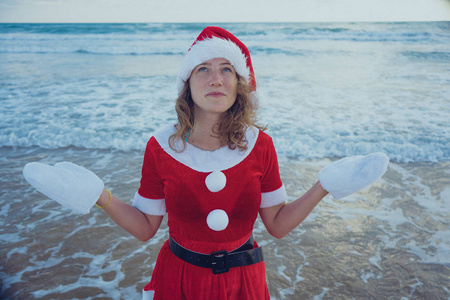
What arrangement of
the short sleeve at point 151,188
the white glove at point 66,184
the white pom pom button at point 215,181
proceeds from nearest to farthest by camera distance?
the white glove at point 66,184 < the white pom pom button at point 215,181 < the short sleeve at point 151,188

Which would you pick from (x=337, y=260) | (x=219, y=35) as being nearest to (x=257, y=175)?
(x=219, y=35)

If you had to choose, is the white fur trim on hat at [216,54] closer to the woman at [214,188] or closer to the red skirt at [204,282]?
the woman at [214,188]

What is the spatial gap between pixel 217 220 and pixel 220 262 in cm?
19

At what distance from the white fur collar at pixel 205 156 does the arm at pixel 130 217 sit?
320 mm

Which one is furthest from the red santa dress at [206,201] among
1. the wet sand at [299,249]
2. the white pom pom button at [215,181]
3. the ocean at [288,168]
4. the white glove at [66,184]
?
the wet sand at [299,249]

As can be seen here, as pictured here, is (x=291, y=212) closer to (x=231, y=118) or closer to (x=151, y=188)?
(x=231, y=118)

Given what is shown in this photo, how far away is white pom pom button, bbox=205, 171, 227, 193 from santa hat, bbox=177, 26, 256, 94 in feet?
1.64

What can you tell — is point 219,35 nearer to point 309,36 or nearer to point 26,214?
point 26,214

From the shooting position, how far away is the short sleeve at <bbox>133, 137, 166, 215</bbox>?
149 cm

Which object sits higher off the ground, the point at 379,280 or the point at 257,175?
the point at 257,175

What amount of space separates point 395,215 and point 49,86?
9606 millimetres

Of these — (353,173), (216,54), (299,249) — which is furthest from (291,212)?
(299,249)

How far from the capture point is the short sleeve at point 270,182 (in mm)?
1532

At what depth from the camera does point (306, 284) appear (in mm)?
2793
